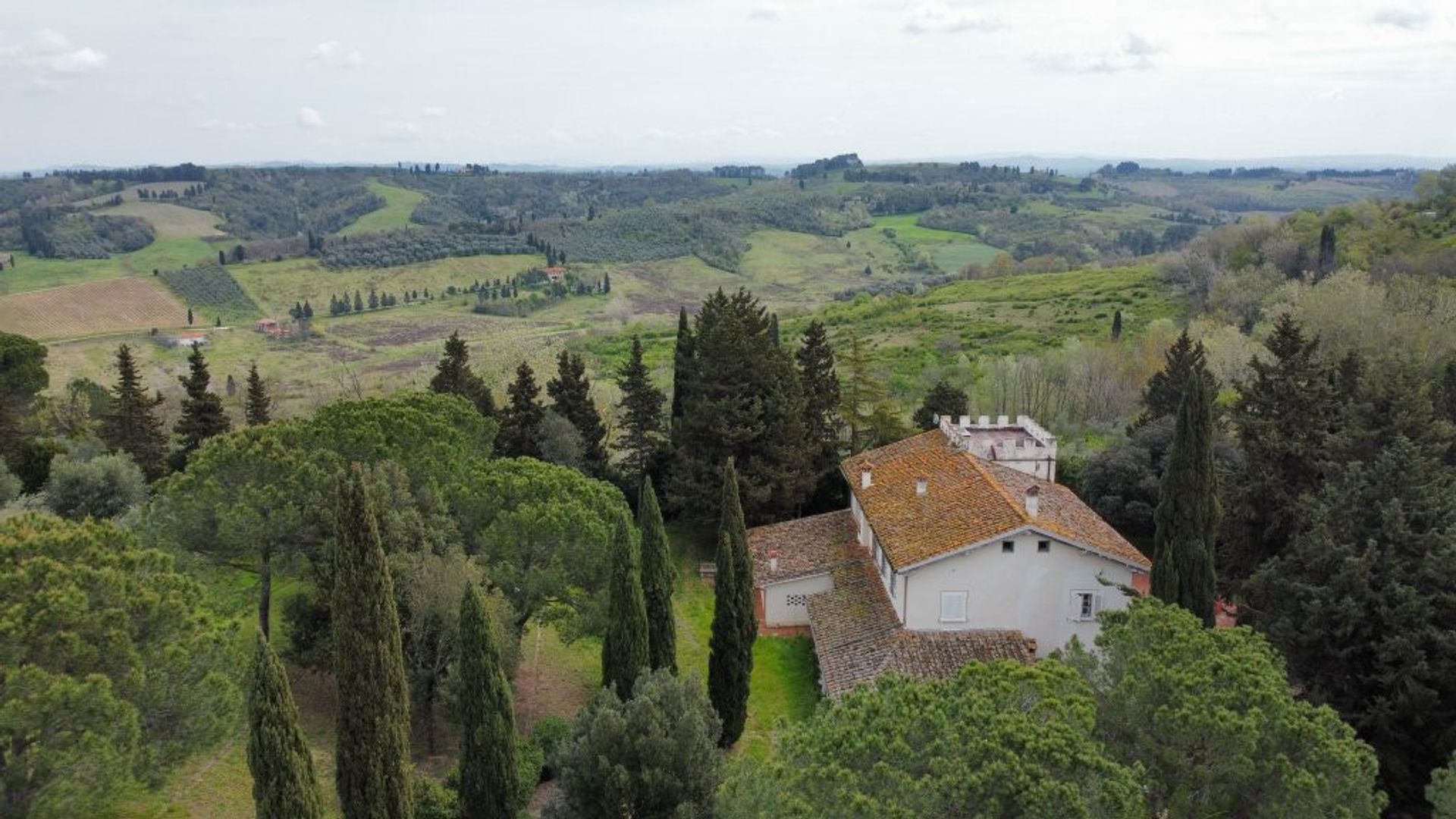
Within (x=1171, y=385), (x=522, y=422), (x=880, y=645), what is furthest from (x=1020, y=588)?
(x=522, y=422)

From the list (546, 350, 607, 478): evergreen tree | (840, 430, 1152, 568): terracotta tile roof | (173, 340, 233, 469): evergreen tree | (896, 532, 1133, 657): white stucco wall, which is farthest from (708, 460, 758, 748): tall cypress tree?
(173, 340, 233, 469): evergreen tree

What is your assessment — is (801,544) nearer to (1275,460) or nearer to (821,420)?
(821,420)

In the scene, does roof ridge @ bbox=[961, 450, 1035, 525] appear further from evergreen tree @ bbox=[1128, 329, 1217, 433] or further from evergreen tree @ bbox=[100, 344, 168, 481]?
evergreen tree @ bbox=[100, 344, 168, 481]

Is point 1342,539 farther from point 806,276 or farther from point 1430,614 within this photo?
point 806,276

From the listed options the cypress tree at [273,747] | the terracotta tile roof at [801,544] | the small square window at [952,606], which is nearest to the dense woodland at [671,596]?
the cypress tree at [273,747]

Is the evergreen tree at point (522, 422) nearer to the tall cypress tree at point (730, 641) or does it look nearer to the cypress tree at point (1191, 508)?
the tall cypress tree at point (730, 641)

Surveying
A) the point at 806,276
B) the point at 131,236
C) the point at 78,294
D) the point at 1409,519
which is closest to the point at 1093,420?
the point at 1409,519
